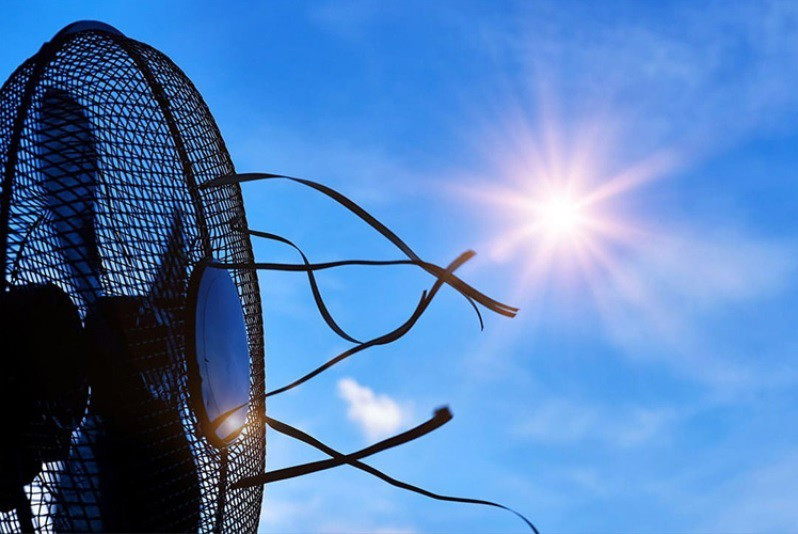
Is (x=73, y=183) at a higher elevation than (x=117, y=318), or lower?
higher

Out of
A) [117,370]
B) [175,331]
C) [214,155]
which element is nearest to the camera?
[117,370]

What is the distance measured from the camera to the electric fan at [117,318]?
137cm

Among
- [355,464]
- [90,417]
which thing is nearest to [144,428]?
[90,417]

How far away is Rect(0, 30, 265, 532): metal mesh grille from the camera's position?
1373 millimetres

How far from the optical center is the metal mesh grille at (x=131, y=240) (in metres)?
1.37

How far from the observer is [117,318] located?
1358 mm

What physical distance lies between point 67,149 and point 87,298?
239 mm

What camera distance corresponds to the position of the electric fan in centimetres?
137

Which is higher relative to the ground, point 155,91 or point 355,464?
point 155,91

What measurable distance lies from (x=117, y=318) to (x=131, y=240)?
125 millimetres

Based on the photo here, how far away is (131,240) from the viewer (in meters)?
1.41

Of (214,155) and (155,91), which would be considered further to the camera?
(214,155)

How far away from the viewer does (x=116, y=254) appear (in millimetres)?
1384

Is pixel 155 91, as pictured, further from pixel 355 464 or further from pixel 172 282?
pixel 355 464
